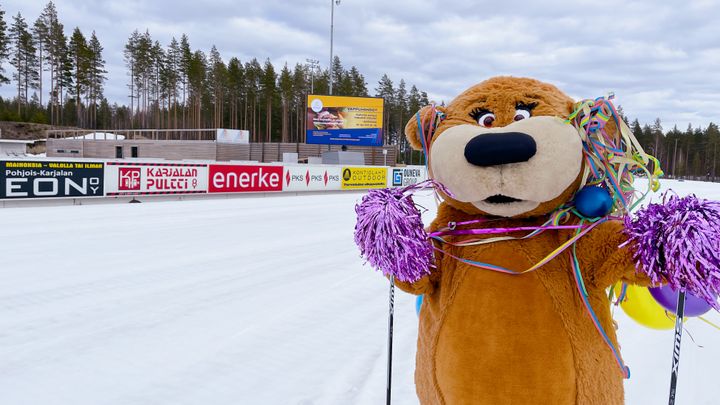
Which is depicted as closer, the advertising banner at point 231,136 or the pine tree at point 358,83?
the advertising banner at point 231,136

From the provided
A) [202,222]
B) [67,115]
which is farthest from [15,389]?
[67,115]

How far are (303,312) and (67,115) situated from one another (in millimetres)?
79923

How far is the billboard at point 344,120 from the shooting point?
29.5m

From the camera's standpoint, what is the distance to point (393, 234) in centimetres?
150

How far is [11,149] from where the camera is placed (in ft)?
87.1

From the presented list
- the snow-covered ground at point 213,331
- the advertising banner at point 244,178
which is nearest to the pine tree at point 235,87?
the advertising banner at point 244,178

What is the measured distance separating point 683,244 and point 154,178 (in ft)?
47.8

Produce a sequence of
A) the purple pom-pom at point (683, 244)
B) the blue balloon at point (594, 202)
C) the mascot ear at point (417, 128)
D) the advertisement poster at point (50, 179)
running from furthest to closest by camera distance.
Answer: the advertisement poster at point (50, 179) → the mascot ear at point (417, 128) → the blue balloon at point (594, 202) → the purple pom-pom at point (683, 244)

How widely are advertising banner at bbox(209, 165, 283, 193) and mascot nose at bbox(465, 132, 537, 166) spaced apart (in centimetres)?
1514

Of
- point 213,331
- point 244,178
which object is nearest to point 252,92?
point 244,178

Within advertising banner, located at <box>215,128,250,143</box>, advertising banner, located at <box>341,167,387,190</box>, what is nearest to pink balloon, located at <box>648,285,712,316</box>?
advertising banner, located at <box>341,167,387,190</box>

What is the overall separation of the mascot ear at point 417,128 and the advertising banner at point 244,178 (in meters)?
14.6

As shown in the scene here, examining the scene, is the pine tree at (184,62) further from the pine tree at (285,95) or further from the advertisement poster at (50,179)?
the advertisement poster at (50,179)

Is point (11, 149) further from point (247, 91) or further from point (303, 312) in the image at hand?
point (247, 91)
